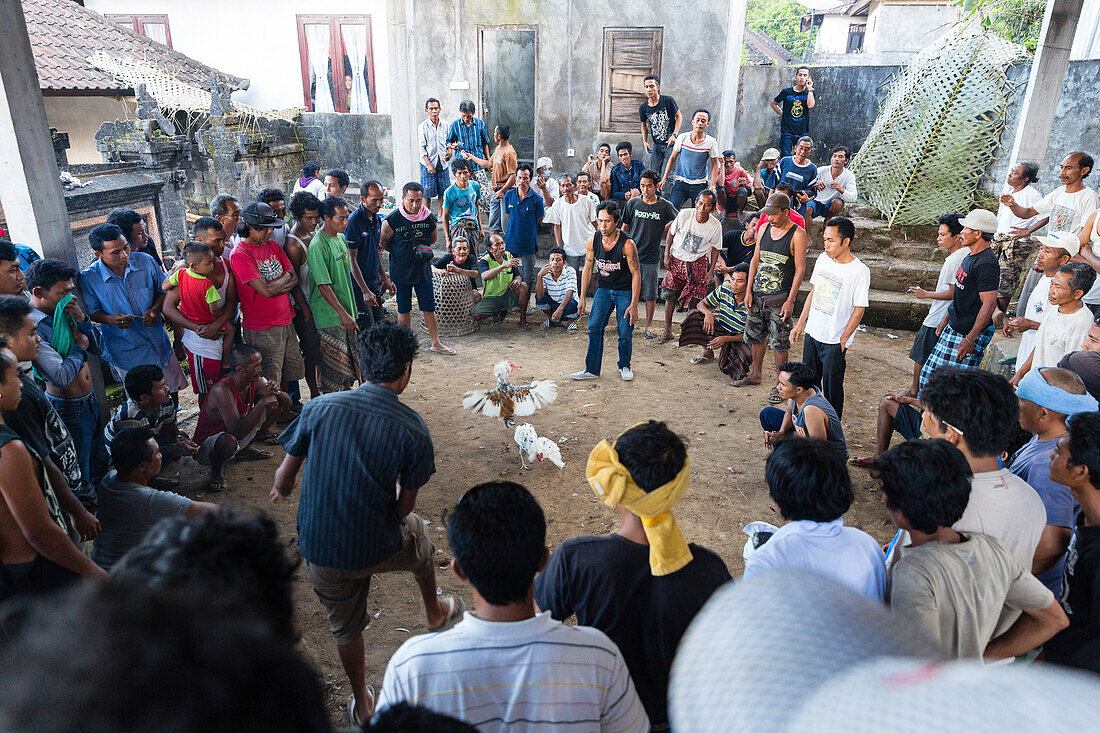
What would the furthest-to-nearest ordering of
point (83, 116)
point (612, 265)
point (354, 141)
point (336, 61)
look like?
point (336, 61) < point (354, 141) < point (83, 116) < point (612, 265)

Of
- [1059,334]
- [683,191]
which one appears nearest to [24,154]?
[1059,334]

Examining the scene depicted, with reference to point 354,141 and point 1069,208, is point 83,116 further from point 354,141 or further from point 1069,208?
point 1069,208

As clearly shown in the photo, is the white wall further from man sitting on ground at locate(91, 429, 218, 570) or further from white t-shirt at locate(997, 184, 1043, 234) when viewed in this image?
man sitting on ground at locate(91, 429, 218, 570)

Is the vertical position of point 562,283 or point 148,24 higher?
point 148,24

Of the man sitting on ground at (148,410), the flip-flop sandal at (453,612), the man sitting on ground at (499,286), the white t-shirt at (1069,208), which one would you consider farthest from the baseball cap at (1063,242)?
the man sitting on ground at (148,410)

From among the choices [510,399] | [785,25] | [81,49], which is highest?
[785,25]

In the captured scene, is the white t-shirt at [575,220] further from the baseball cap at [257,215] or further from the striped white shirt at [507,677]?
the striped white shirt at [507,677]

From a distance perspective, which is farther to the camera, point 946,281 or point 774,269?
point 774,269

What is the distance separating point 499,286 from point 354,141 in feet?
26.1

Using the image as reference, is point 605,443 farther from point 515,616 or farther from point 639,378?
point 639,378

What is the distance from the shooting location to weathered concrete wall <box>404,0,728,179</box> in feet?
32.8

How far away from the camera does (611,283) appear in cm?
638

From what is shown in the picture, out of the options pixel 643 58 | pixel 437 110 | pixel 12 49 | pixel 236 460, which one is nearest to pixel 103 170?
pixel 437 110

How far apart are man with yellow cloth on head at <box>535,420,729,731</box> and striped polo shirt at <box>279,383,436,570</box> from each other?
2.81 ft
